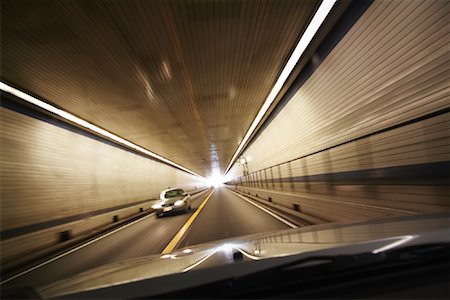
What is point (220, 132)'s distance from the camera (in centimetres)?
2411

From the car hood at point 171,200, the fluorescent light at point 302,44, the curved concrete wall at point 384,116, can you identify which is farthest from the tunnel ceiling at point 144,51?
the car hood at point 171,200

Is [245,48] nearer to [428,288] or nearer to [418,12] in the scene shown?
[418,12]

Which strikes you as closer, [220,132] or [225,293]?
[225,293]

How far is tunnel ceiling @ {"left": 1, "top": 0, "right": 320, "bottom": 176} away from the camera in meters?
7.15

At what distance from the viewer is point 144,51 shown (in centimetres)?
907

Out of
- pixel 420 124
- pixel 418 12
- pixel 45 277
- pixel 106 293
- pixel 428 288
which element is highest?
pixel 418 12

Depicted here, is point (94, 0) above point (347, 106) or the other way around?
above

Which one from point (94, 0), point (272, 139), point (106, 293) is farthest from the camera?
point (272, 139)

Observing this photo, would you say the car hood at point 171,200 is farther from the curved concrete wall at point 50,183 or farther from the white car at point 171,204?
the curved concrete wall at point 50,183

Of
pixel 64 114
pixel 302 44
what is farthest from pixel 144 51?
pixel 64 114

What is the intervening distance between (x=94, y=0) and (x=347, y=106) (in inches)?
261

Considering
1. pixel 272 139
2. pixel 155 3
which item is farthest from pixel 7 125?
pixel 272 139

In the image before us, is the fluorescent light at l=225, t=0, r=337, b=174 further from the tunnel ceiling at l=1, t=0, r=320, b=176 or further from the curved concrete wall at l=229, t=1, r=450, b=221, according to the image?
the curved concrete wall at l=229, t=1, r=450, b=221

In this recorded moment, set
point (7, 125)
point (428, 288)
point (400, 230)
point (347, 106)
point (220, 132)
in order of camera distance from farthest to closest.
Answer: point (220, 132), point (7, 125), point (347, 106), point (400, 230), point (428, 288)
